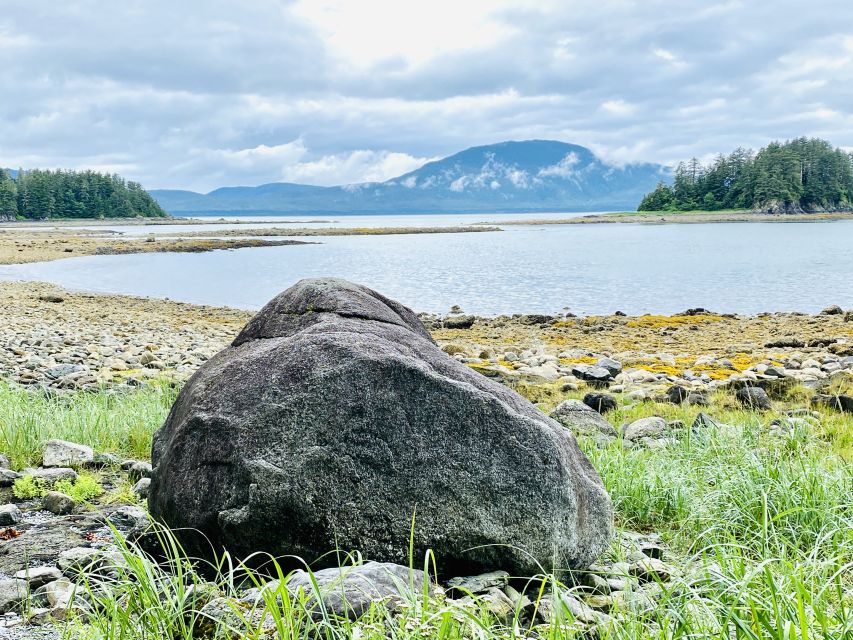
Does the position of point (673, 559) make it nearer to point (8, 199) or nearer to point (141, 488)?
point (141, 488)

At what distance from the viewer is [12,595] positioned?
3.72 metres

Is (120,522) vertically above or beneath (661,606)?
beneath

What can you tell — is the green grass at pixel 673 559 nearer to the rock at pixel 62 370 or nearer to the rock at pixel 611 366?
the rock at pixel 62 370

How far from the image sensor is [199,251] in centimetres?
6856

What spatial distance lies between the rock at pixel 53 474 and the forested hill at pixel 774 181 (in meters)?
131

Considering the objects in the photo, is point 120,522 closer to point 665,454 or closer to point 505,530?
point 505,530

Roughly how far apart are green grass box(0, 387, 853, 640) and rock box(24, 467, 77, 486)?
62 cm

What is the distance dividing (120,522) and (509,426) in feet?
9.23

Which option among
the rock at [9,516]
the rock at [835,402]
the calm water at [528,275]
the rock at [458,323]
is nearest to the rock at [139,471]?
the rock at [9,516]

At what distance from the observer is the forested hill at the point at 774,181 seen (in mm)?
121312

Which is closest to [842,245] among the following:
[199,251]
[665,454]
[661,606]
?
[199,251]

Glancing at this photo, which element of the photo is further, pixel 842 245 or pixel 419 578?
pixel 842 245

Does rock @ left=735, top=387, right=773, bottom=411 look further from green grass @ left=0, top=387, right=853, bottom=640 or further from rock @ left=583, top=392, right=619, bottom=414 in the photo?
rock @ left=583, top=392, right=619, bottom=414

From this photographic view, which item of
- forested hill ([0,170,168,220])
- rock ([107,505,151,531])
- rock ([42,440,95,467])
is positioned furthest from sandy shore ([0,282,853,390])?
forested hill ([0,170,168,220])
